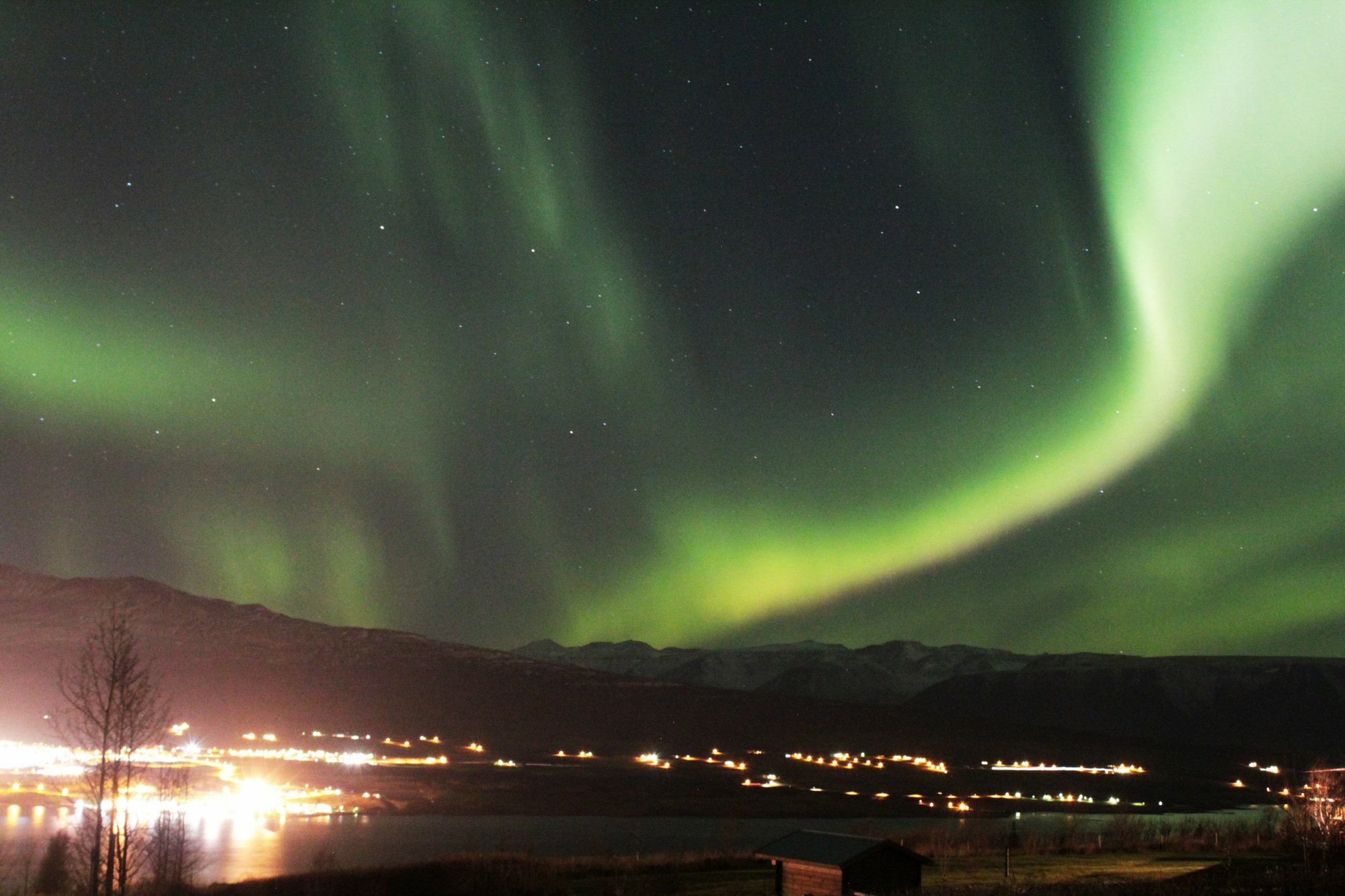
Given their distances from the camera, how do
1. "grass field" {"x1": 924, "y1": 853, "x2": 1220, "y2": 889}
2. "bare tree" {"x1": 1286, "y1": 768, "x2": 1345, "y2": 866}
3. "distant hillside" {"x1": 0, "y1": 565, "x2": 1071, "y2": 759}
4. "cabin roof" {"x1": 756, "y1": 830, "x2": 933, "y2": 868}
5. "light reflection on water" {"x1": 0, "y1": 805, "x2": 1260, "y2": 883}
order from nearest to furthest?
1. "cabin roof" {"x1": 756, "y1": 830, "x2": 933, "y2": 868}
2. "grass field" {"x1": 924, "y1": 853, "x2": 1220, "y2": 889}
3. "bare tree" {"x1": 1286, "y1": 768, "x2": 1345, "y2": 866}
4. "light reflection on water" {"x1": 0, "y1": 805, "x2": 1260, "y2": 883}
5. "distant hillside" {"x1": 0, "y1": 565, "x2": 1071, "y2": 759}

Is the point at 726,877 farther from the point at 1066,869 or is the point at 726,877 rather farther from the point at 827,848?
the point at 1066,869

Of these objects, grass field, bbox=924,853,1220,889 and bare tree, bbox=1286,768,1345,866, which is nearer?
grass field, bbox=924,853,1220,889

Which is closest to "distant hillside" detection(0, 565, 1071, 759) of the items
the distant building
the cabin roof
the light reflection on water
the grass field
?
the light reflection on water

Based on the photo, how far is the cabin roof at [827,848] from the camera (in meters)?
32.9

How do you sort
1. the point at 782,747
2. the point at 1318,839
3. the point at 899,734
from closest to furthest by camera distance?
the point at 1318,839
the point at 782,747
the point at 899,734

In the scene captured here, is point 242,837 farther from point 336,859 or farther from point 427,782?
point 427,782

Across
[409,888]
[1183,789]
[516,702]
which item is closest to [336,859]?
[409,888]

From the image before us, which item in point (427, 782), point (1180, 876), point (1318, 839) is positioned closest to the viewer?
point (1180, 876)

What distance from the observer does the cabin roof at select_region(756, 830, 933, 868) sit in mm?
32938

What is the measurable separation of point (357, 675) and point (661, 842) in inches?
5329

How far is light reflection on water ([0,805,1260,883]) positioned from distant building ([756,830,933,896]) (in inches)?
1036

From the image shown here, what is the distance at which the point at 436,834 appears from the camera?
80938 millimetres

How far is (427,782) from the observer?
4363 inches

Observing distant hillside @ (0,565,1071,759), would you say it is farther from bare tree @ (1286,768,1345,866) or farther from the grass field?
bare tree @ (1286,768,1345,866)
